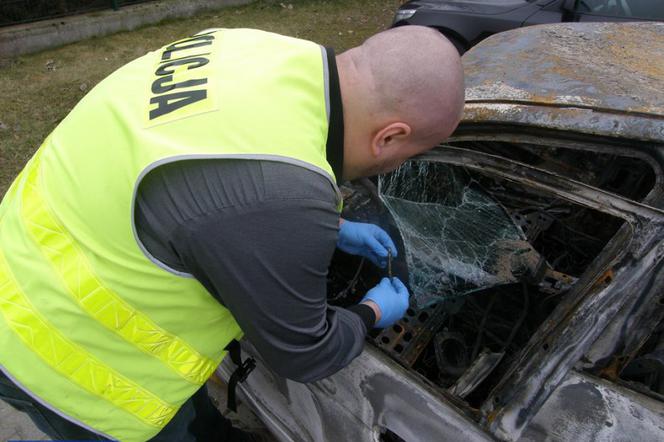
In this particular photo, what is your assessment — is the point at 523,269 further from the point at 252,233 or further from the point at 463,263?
the point at 252,233

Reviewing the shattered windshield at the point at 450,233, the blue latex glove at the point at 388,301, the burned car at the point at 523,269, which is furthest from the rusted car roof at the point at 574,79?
the blue latex glove at the point at 388,301

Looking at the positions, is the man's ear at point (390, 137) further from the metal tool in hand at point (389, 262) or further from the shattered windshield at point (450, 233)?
the shattered windshield at point (450, 233)

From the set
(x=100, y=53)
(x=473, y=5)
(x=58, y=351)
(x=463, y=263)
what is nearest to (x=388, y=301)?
(x=463, y=263)

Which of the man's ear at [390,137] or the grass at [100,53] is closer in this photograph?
the man's ear at [390,137]

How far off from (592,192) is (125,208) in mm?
1211

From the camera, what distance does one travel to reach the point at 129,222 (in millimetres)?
972

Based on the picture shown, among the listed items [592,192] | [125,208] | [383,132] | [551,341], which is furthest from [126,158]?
[592,192]

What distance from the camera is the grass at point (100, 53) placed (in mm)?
3857

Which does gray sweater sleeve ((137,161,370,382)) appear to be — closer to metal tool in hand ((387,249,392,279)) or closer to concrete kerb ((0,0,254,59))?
metal tool in hand ((387,249,392,279))

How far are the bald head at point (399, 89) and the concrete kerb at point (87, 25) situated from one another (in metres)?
5.26

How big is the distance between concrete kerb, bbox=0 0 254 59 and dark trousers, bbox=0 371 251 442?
4874mm

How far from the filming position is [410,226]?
1.79 m

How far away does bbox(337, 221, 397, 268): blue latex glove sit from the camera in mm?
1620

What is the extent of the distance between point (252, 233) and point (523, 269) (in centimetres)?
114
